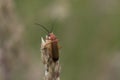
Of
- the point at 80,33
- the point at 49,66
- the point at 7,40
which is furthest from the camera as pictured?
the point at 80,33

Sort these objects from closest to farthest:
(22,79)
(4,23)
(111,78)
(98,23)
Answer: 1. (4,23)
2. (22,79)
3. (111,78)
4. (98,23)

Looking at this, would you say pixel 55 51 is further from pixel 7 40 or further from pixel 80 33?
pixel 80 33

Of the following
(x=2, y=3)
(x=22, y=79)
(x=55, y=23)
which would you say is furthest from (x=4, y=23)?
(x=55, y=23)

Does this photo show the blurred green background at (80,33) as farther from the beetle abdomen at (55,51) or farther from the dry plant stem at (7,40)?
the beetle abdomen at (55,51)

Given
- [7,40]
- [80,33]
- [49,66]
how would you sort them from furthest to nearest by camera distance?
[80,33], [7,40], [49,66]

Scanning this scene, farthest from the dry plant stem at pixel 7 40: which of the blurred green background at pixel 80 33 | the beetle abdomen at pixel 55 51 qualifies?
the blurred green background at pixel 80 33

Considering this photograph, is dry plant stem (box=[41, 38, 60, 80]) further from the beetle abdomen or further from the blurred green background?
the blurred green background

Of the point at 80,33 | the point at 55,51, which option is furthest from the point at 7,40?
the point at 80,33

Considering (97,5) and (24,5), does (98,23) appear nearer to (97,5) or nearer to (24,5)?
(97,5)
